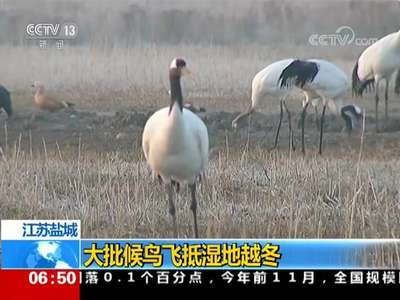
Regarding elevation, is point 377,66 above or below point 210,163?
above

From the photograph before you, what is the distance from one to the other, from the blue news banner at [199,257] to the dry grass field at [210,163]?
47 mm

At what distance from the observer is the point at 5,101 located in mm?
3570

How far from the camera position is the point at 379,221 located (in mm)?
3572

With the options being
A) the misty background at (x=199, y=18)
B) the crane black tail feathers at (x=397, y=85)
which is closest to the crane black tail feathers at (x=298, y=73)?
the misty background at (x=199, y=18)

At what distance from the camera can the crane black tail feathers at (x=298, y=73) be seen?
11.8 feet

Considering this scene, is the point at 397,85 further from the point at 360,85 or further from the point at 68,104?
the point at 68,104

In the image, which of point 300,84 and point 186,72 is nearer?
point 186,72

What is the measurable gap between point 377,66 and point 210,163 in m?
0.90

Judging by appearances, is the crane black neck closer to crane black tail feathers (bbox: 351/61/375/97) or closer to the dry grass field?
the dry grass field

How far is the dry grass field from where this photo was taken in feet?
11.7

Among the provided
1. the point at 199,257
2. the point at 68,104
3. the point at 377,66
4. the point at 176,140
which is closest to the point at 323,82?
the point at 377,66

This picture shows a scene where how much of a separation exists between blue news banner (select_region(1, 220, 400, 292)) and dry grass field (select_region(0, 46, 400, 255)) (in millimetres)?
47

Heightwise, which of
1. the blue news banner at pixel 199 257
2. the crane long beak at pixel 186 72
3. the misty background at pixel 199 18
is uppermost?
the misty background at pixel 199 18

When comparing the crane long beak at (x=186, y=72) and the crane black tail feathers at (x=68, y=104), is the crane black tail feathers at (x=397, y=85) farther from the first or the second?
the crane black tail feathers at (x=68, y=104)
